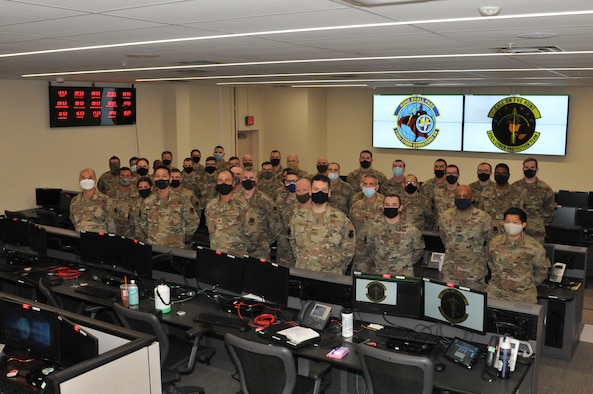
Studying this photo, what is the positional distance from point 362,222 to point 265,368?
3.14m

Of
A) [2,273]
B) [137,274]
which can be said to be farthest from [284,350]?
[2,273]

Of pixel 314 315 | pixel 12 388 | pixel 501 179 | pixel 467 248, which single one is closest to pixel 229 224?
pixel 314 315

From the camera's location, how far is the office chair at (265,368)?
11.5 ft

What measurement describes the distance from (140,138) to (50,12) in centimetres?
918

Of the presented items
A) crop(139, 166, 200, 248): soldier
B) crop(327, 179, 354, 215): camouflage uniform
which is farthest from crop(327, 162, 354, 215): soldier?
crop(139, 166, 200, 248): soldier

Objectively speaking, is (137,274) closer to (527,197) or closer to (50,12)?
(50,12)

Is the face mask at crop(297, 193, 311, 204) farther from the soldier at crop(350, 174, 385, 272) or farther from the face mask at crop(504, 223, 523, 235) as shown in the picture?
the face mask at crop(504, 223, 523, 235)

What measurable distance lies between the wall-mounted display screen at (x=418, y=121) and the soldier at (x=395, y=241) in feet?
24.5

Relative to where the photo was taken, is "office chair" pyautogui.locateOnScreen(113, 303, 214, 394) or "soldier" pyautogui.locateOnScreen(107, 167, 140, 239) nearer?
"office chair" pyautogui.locateOnScreen(113, 303, 214, 394)

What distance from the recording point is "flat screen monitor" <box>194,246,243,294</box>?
15.8 feet

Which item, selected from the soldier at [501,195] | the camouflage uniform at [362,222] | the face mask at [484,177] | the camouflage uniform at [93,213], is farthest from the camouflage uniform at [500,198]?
the camouflage uniform at [93,213]

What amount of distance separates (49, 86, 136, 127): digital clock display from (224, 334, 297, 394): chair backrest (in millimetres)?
7730

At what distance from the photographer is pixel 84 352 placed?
3.41 metres

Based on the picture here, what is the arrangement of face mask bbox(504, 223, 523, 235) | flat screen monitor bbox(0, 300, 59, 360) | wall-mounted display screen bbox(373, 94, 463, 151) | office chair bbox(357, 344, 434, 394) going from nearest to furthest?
1. office chair bbox(357, 344, 434, 394)
2. flat screen monitor bbox(0, 300, 59, 360)
3. face mask bbox(504, 223, 523, 235)
4. wall-mounted display screen bbox(373, 94, 463, 151)
